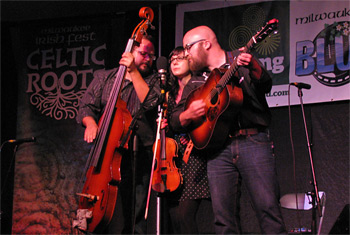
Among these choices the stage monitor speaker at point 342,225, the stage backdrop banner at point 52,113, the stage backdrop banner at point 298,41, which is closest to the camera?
the stage monitor speaker at point 342,225

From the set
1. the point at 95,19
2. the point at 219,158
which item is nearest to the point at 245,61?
the point at 219,158

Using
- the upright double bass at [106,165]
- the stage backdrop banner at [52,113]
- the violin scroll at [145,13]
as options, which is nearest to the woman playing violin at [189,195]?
the upright double bass at [106,165]

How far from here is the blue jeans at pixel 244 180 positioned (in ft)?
7.85

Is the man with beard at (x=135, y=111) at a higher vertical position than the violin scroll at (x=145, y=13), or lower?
lower

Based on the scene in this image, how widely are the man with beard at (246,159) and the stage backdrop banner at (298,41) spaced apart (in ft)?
5.65

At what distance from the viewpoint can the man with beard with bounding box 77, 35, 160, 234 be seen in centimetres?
315

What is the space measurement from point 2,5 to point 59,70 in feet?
3.69

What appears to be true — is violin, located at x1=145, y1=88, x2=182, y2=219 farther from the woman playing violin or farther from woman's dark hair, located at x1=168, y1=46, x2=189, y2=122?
woman's dark hair, located at x1=168, y1=46, x2=189, y2=122

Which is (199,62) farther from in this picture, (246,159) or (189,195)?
(189,195)

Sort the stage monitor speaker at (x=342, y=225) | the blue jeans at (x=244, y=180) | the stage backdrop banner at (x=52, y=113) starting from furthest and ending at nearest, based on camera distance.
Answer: the stage backdrop banner at (x=52, y=113) → the stage monitor speaker at (x=342, y=225) → the blue jeans at (x=244, y=180)

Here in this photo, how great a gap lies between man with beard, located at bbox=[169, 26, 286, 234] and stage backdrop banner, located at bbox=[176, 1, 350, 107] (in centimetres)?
172

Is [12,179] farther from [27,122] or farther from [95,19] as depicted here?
[95,19]

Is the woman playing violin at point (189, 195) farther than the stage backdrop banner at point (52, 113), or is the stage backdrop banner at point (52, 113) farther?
the stage backdrop banner at point (52, 113)

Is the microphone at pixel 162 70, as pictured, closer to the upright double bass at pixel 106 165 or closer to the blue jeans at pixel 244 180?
the upright double bass at pixel 106 165
